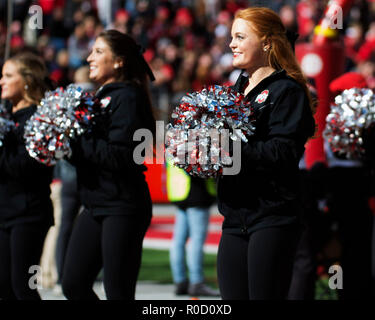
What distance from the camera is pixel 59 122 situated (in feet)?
14.0

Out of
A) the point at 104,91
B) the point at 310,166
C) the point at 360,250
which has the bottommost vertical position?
the point at 360,250

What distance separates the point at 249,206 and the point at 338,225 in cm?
250

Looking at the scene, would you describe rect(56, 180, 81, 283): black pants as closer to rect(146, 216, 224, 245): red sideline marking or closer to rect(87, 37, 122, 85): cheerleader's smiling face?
rect(87, 37, 122, 85): cheerleader's smiling face

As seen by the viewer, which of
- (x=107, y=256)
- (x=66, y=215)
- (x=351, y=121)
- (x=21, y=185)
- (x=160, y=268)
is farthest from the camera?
(x=160, y=268)

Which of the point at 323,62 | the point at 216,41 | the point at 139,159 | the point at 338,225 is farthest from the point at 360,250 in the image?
the point at 216,41

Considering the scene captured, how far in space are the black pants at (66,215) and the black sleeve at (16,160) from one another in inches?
84.2

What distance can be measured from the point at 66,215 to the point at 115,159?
2.87m

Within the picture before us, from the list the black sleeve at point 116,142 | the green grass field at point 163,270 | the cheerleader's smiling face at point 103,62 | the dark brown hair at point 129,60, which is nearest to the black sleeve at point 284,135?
the black sleeve at point 116,142

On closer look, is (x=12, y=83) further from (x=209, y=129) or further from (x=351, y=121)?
(x=351, y=121)

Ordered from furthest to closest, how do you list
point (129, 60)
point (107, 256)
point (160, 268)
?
point (160, 268), point (129, 60), point (107, 256)

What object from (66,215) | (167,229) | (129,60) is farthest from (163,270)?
(129,60)

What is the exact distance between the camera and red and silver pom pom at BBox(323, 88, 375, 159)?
4453 millimetres

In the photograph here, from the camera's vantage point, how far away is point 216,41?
58.3ft

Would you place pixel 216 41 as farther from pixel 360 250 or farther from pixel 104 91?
pixel 104 91
